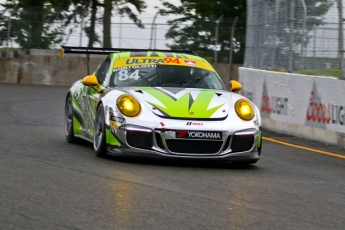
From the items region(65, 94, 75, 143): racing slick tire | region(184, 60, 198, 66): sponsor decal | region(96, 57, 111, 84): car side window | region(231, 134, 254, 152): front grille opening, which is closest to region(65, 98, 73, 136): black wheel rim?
region(65, 94, 75, 143): racing slick tire

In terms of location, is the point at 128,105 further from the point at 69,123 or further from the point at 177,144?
the point at 69,123

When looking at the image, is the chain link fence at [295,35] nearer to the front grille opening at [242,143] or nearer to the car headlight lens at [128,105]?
→ the front grille opening at [242,143]

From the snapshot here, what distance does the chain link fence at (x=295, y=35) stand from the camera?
13.6m

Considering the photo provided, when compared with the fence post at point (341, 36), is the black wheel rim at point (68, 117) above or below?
below

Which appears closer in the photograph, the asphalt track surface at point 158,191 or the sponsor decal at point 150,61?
the asphalt track surface at point 158,191

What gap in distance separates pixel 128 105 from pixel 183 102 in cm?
58

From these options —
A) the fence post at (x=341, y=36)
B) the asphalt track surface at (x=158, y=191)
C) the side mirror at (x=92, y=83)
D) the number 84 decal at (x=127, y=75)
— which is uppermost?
the fence post at (x=341, y=36)

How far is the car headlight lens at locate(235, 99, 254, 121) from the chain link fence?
408cm

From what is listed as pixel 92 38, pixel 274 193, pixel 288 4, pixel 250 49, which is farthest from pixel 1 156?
pixel 92 38

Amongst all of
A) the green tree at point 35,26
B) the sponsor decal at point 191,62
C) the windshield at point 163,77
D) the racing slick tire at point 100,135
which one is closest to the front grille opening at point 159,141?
the racing slick tire at point 100,135

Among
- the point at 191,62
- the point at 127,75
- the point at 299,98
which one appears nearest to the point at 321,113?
the point at 299,98

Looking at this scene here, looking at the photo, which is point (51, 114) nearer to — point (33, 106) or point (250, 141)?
point (33, 106)

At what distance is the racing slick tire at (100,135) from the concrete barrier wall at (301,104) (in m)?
→ 4.23

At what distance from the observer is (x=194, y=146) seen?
888 cm
